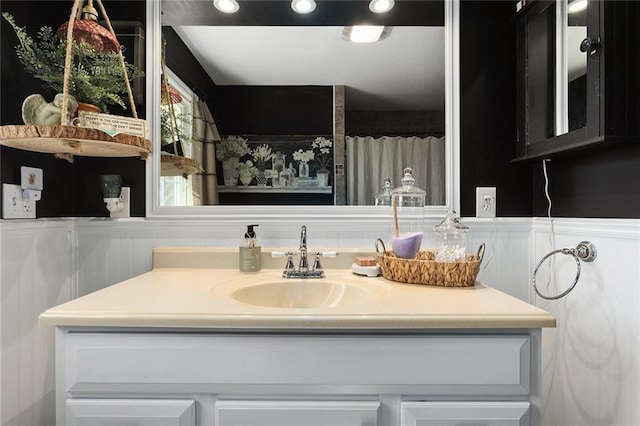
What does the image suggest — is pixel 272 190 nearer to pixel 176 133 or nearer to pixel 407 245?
pixel 176 133

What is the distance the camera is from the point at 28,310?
1.22 metres

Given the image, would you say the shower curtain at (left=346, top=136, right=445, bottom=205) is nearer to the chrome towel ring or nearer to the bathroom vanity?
the chrome towel ring

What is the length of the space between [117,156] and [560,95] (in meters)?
1.56

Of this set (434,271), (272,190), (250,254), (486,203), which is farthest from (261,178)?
(486,203)

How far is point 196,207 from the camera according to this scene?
57.5 inches

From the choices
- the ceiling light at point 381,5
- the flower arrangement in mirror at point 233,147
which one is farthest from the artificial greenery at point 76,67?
the ceiling light at point 381,5

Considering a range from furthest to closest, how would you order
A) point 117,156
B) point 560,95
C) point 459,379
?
point 117,156 < point 560,95 < point 459,379

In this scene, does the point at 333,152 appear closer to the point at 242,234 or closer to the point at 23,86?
the point at 242,234

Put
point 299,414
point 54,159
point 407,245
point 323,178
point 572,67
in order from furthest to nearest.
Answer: point 323,178 < point 54,159 < point 407,245 < point 572,67 < point 299,414

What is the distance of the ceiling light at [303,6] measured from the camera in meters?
1.47

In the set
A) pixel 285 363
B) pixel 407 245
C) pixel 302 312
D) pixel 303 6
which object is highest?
pixel 303 6

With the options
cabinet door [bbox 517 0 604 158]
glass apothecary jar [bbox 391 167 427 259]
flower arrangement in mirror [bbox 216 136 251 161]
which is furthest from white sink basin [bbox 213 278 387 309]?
cabinet door [bbox 517 0 604 158]

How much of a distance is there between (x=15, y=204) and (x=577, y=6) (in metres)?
1.77

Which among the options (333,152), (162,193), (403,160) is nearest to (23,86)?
(162,193)
